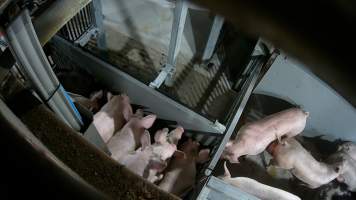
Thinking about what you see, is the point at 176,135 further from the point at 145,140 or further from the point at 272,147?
the point at 272,147

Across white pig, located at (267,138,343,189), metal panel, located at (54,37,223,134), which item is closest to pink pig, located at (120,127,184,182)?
metal panel, located at (54,37,223,134)

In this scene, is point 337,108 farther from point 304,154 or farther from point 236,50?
point 236,50

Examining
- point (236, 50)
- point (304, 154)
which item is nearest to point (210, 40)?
point (236, 50)

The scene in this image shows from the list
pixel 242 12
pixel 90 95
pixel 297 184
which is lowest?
pixel 242 12

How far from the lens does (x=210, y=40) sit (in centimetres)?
279

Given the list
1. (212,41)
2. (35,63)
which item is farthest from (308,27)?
(212,41)

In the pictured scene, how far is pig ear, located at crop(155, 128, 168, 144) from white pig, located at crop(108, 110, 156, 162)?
84 mm

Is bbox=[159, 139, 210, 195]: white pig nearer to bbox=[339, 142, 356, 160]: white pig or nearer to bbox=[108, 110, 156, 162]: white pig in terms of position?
bbox=[108, 110, 156, 162]: white pig

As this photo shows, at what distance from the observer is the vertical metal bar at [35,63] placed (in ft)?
2.91

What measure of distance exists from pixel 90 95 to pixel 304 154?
Answer: 160 centimetres

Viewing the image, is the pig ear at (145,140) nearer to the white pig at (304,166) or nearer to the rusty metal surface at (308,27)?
the white pig at (304,166)

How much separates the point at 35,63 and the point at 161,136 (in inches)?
54.6

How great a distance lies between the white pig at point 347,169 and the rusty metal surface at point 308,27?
2.50m

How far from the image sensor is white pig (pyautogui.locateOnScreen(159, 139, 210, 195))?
2232 millimetres
